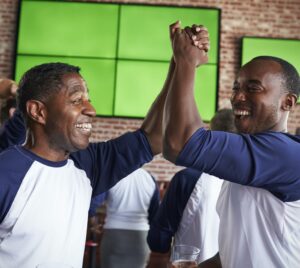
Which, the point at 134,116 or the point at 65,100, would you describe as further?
the point at 134,116

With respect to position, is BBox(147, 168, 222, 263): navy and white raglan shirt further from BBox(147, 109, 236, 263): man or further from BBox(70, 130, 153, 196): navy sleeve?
BBox(70, 130, 153, 196): navy sleeve

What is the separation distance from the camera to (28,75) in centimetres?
161

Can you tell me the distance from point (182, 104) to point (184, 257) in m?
0.43

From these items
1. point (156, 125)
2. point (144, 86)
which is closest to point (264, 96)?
point (156, 125)

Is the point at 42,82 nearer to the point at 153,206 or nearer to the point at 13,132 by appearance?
the point at 13,132

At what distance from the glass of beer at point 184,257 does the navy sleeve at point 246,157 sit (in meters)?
0.24

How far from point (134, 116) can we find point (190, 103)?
4.24 m

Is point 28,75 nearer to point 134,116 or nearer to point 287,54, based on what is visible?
point 134,116

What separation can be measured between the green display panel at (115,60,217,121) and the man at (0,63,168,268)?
3.64m

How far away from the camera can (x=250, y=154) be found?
1.12 metres

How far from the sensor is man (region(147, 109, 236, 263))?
6.87 ft

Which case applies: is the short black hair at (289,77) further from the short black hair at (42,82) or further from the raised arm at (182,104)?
the short black hair at (42,82)

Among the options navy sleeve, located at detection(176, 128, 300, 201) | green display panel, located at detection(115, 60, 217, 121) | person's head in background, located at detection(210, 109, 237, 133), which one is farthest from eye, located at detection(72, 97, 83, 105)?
green display panel, located at detection(115, 60, 217, 121)

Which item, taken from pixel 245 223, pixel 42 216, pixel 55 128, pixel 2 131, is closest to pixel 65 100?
→ pixel 55 128
